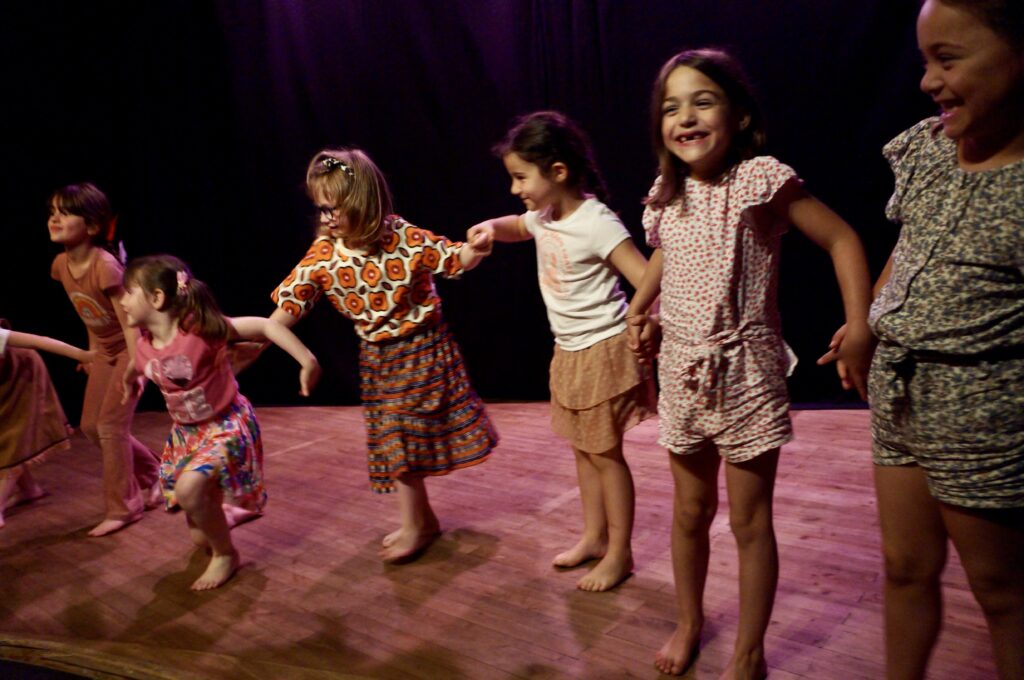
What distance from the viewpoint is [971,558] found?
1.23m

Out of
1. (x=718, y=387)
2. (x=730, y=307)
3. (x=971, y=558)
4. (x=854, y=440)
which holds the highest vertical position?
(x=730, y=307)

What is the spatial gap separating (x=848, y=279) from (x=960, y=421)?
333 mm

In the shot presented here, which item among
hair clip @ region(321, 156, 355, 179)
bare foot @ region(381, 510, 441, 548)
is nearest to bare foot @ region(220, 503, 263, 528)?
bare foot @ region(381, 510, 441, 548)

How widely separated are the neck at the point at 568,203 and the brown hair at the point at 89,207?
1832 millimetres

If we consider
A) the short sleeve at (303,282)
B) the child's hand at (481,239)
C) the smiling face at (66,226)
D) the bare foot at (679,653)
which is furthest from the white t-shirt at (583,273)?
the smiling face at (66,226)

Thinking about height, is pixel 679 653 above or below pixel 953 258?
below

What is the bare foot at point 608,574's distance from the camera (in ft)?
7.36

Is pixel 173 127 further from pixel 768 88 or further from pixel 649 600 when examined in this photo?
pixel 649 600

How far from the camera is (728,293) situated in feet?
5.26

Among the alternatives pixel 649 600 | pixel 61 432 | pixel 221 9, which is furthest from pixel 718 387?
pixel 221 9

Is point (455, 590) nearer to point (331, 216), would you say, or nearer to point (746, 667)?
point (746, 667)

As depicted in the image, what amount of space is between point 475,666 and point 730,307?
1011 millimetres

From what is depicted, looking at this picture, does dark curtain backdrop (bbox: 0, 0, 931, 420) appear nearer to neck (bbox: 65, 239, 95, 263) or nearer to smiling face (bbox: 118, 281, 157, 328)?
neck (bbox: 65, 239, 95, 263)

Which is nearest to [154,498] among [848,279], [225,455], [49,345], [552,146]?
[49,345]
